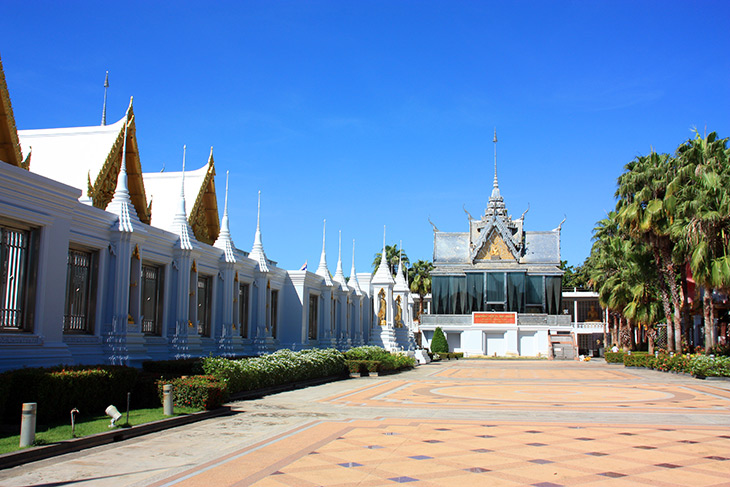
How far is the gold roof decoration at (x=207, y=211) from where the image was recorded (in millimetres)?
26266

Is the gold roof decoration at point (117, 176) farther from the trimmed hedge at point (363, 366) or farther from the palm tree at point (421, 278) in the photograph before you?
the palm tree at point (421, 278)

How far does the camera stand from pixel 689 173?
3138 cm

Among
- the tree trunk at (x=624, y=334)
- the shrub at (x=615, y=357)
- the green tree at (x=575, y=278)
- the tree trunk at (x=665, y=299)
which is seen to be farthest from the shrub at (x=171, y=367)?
the green tree at (x=575, y=278)

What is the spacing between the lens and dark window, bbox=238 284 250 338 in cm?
2530

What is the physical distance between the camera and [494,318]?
6288cm

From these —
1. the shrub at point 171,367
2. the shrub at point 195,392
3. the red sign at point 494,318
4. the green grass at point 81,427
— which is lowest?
the green grass at point 81,427

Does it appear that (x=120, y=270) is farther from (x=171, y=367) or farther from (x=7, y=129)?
(x=7, y=129)

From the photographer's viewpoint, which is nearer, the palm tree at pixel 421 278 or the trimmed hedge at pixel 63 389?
the trimmed hedge at pixel 63 389

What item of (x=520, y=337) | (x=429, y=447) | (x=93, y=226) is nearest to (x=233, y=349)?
(x=93, y=226)

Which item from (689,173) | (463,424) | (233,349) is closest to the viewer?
(463,424)

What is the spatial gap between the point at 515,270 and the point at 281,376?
4693 cm

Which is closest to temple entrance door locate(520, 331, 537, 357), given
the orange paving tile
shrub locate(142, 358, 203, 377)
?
shrub locate(142, 358, 203, 377)

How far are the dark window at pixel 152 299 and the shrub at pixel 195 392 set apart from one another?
434 cm

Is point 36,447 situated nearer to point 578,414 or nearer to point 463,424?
point 463,424
